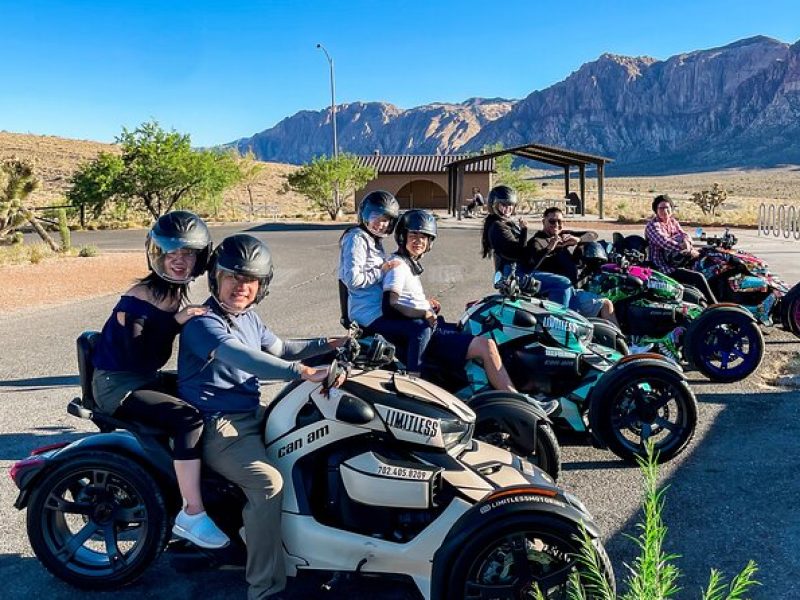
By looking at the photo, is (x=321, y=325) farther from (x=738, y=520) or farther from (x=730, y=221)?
(x=730, y=221)

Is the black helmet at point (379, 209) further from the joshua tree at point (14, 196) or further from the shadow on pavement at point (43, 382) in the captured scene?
the joshua tree at point (14, 196)

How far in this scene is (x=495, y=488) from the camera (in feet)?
10.3

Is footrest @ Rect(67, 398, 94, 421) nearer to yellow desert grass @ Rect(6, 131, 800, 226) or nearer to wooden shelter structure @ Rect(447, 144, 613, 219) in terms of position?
wooden shelter structure @ Rect(447, 144, 613, 219)

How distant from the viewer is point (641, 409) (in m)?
5.00

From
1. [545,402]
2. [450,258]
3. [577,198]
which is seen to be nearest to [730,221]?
[577,198]

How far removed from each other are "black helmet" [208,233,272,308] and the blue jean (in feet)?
6.23

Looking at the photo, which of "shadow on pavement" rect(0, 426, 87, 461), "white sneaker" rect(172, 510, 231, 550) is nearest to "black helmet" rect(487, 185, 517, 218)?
"shadow on pavement" rect(0, 426, 87, 461)

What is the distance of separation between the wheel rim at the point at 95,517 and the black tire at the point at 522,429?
6.35 feet

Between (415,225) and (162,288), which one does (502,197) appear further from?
(162,288)

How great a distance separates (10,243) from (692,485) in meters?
24.5

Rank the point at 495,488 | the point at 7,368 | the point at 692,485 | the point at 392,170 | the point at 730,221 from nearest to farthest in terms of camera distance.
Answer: the point at 495,488 < the point at 692,485 < the point at 7,368 < the point at 730,221 < the point at 392,170

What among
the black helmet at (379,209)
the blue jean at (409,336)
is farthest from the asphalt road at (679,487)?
the black helmet at (379,209)

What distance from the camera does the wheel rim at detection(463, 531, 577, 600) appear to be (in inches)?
113

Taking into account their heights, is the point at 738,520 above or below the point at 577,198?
below
